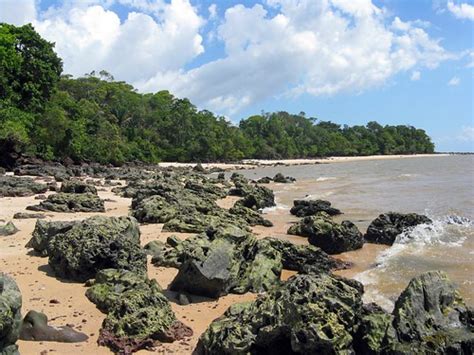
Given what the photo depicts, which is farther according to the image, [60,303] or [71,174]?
[71,174]

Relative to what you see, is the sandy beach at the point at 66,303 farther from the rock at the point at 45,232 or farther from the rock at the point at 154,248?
the rock at the point at 154,248

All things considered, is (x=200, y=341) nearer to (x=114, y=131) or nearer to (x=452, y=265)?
(x=452, y=265)

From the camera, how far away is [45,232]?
9914mm

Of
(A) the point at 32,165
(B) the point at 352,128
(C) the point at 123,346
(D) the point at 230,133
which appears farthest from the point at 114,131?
(B) the point at 352,128

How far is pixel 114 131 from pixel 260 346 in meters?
59.7

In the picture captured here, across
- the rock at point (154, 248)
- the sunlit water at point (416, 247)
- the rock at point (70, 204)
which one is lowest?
the sunlit water at point (416, 247)

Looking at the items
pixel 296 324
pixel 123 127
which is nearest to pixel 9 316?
pixel 296 324

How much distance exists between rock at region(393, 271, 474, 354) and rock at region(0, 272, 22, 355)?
13.5ft

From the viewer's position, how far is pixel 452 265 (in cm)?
1097

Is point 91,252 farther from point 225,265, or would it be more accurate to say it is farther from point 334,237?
point 334,237

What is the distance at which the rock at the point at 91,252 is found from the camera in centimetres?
829

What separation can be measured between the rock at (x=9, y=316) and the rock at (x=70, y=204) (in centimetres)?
1166

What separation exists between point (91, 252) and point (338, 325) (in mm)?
4958

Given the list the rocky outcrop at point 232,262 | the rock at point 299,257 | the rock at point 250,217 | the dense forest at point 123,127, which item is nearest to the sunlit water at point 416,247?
the rock at point 299,257
